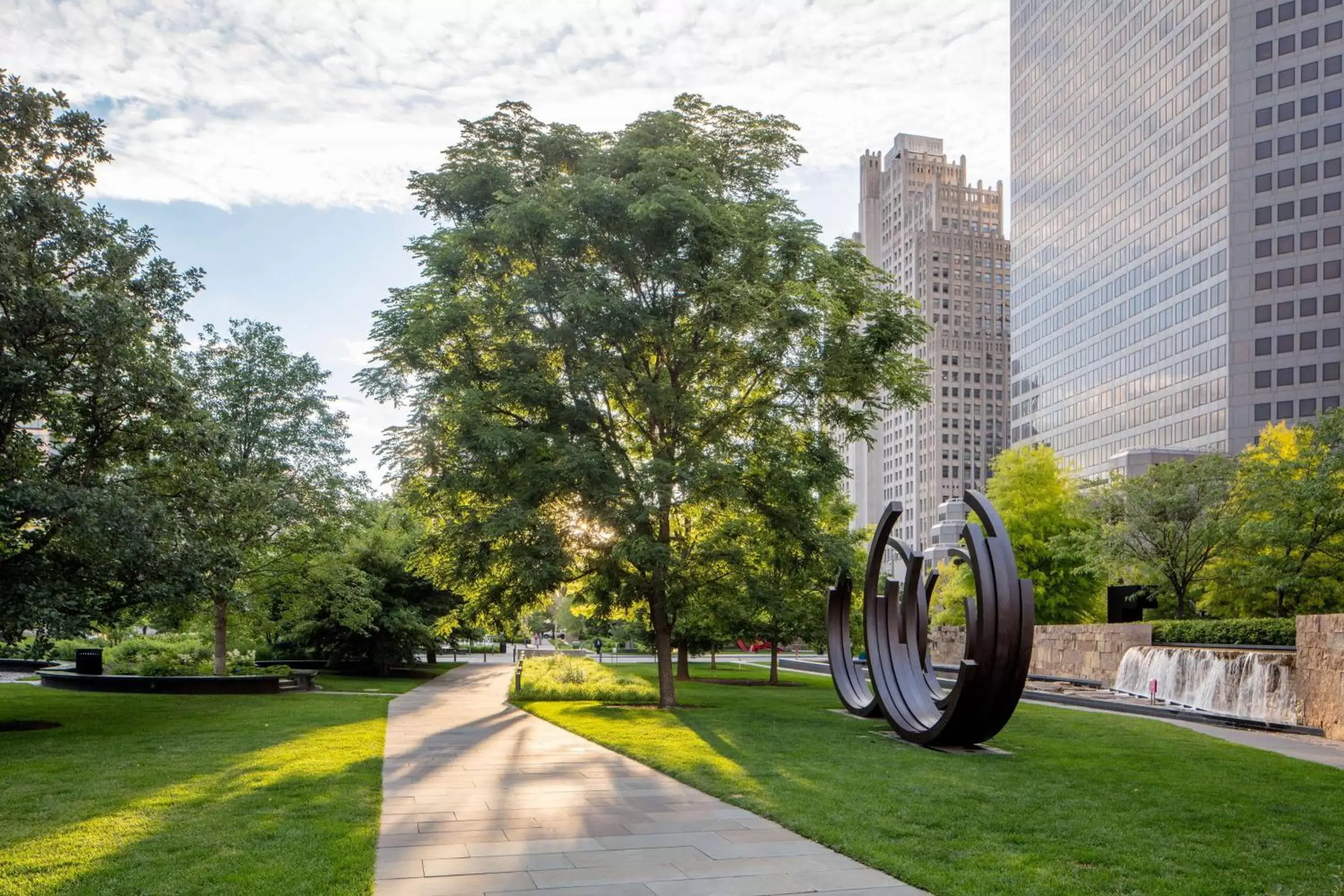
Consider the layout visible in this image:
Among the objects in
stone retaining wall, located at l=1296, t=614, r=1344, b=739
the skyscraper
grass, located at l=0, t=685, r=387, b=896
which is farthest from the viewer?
the skyscraper

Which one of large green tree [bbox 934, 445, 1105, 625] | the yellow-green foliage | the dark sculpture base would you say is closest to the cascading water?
the yellow-green foliage

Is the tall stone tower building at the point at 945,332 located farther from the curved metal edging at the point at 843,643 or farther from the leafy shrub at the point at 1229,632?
the curved metal edging at the point at 843,643

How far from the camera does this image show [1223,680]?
26344 mm

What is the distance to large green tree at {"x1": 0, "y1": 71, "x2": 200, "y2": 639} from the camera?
1659 cm

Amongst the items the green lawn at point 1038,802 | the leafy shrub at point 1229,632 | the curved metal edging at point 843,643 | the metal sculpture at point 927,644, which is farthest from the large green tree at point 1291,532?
the curved metal edging at point 843,643

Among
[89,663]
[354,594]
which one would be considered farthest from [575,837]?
[89,663]

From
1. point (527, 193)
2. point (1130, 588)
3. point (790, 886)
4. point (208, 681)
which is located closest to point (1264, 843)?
point (790, 886)

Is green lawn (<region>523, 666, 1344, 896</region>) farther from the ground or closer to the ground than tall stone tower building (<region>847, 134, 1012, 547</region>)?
closer to the ground

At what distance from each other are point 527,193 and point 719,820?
17033 mm

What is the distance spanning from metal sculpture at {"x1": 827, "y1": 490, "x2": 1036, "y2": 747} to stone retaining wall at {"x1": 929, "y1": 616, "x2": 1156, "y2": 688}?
45.2ft

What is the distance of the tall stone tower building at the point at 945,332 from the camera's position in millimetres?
151125

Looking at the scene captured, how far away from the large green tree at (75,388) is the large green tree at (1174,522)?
3300 centimetres

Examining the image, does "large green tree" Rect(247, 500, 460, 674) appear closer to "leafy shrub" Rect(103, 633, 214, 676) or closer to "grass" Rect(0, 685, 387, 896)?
"leafy shrub" Rect(103, 633, 214, 676)

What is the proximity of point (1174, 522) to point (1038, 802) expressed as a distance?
30.6 metres
